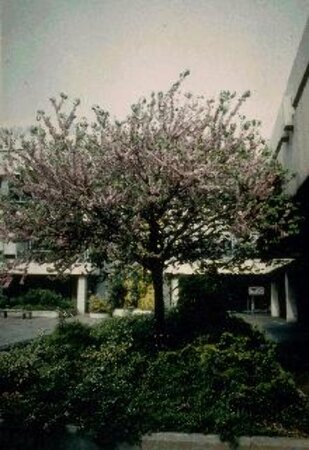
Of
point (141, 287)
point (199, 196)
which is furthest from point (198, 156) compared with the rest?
point (141, 287)

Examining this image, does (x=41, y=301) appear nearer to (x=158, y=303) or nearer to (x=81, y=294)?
(x=81, y=294)

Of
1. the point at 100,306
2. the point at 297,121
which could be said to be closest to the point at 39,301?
the point at 100,306

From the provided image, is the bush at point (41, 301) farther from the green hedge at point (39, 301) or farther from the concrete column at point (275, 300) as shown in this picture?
the concrete column at point (275, 300)

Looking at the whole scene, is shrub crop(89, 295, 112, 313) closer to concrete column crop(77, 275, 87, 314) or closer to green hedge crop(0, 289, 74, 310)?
green hedge crop(0, 289, 74, 310)

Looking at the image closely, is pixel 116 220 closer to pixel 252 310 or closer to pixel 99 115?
pixel 99 115

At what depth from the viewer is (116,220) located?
9352mm

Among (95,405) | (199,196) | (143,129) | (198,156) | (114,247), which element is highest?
(143,129)

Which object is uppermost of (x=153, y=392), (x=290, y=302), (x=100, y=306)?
(x=290, y=302)

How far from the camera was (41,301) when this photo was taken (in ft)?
103

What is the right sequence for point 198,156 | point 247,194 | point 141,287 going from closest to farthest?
point 198,156
point 247,194
point 141,287

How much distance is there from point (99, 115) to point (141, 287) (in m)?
20.4

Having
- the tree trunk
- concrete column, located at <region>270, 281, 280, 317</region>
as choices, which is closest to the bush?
concrete column, located at <region>270, 281, 280, 317</region>

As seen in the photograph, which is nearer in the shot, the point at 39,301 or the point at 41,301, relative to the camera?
the point at 41,301

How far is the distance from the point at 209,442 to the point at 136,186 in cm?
499
